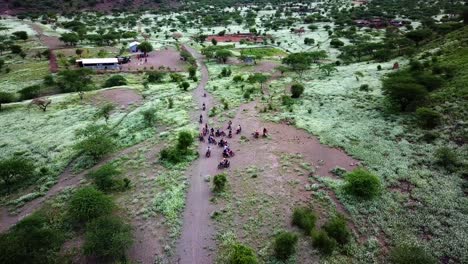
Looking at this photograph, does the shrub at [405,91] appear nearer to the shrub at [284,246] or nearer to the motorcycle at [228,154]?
the motorcycle at [228,154]

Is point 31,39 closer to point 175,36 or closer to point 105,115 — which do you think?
point 175,36

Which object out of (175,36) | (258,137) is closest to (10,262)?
(258,137)

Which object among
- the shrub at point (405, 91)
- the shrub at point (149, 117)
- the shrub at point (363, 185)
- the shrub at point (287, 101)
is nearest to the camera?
the shrub at point (363, 185)

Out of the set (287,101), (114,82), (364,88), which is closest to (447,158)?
(364,88)

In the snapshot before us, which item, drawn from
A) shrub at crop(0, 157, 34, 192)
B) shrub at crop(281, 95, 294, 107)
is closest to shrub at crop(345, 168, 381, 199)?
shrub at crop(281, 95, 294, 107)

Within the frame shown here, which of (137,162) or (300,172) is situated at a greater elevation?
(300,172)

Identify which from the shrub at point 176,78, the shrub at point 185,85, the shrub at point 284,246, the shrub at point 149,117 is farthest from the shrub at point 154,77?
the shrub at point 284,246
